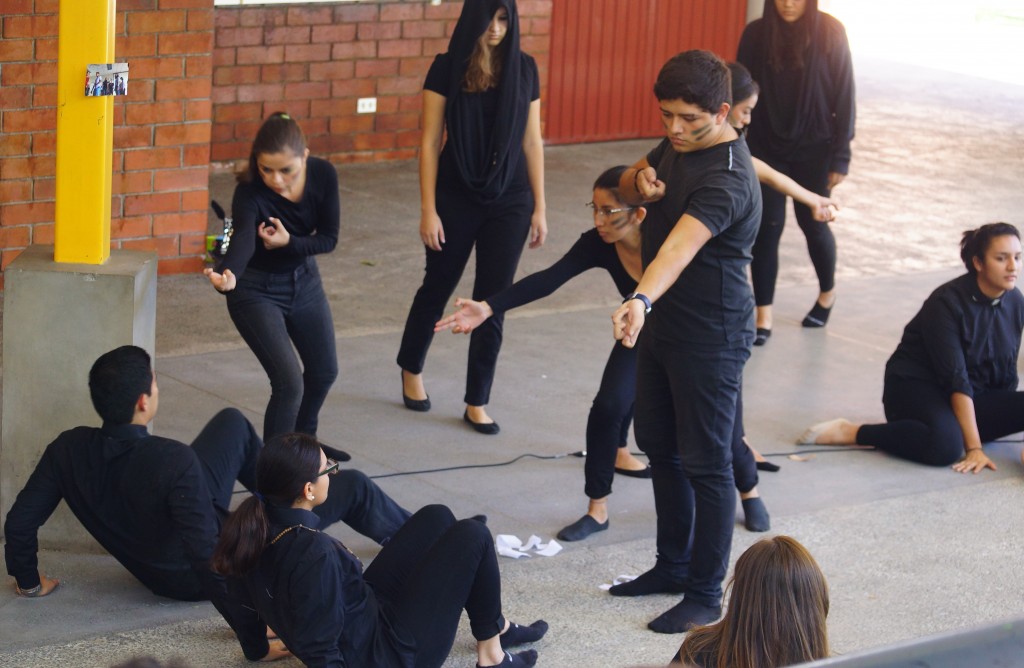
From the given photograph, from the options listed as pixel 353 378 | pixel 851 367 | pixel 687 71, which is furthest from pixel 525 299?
pixel 851 367

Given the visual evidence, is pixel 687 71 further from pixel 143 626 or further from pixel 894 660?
pixel 894 660

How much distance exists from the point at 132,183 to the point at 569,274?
13.4ft

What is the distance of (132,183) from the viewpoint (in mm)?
8094

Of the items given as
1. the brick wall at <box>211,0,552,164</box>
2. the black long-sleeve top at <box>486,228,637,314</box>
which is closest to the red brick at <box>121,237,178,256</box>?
the brick wall at <box>211,0,552,164</box>

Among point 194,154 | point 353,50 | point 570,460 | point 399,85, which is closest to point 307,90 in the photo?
point 353,50

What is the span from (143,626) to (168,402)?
2.12 meters

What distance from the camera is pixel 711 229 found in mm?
3988

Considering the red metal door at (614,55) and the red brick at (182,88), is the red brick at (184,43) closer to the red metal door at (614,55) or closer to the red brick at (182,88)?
the red brick at (182,88)

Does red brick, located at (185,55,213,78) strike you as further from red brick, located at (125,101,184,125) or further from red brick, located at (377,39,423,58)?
red brick, located at (377,39,423,58)

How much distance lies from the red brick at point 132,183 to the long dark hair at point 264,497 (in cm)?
490

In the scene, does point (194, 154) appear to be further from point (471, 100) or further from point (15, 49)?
point (471, 100)

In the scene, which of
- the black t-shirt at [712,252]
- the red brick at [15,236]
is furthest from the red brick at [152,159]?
the black t-shirt at [712,252]

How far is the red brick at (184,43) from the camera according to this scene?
7984 millimetres

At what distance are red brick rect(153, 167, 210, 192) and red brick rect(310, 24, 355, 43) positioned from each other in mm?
3122
